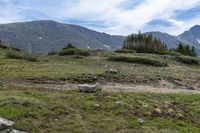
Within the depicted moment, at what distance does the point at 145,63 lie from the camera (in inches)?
1561

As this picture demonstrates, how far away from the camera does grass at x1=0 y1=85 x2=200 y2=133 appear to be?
1569 centimetres

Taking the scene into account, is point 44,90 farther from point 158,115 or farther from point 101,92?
point 158,115

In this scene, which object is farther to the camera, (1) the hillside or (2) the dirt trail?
(2) the dirt trail

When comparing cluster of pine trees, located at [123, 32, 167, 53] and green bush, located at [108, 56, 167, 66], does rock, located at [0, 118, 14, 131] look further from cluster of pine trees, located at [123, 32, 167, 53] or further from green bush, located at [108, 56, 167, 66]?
cluster of pine trees, located at [123, 32, 167, 53]

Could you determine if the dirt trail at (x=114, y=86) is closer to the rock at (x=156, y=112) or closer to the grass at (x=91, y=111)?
the grass at (x=91, y=111)

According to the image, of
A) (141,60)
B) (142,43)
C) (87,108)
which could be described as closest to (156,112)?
(87,108)

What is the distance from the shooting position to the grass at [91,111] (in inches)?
618

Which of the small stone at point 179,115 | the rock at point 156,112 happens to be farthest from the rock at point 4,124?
the small stone at point 179,115

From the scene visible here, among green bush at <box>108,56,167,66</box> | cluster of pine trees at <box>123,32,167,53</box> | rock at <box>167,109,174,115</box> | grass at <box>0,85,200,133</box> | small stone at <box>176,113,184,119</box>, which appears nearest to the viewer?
grass at <box>0,85,200,133</box>

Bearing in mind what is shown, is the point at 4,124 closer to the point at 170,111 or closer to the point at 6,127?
the point at 6,127

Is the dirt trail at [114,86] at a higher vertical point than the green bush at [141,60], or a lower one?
lower

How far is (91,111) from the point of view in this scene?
56.4 ft

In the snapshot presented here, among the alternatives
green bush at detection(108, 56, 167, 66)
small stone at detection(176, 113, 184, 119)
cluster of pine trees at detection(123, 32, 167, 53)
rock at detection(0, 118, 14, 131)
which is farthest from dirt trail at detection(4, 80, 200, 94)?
cluster of pine trees at detection(123, 32, 167, 53)

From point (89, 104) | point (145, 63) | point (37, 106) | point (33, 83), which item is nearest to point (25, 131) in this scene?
point (37, 106)
